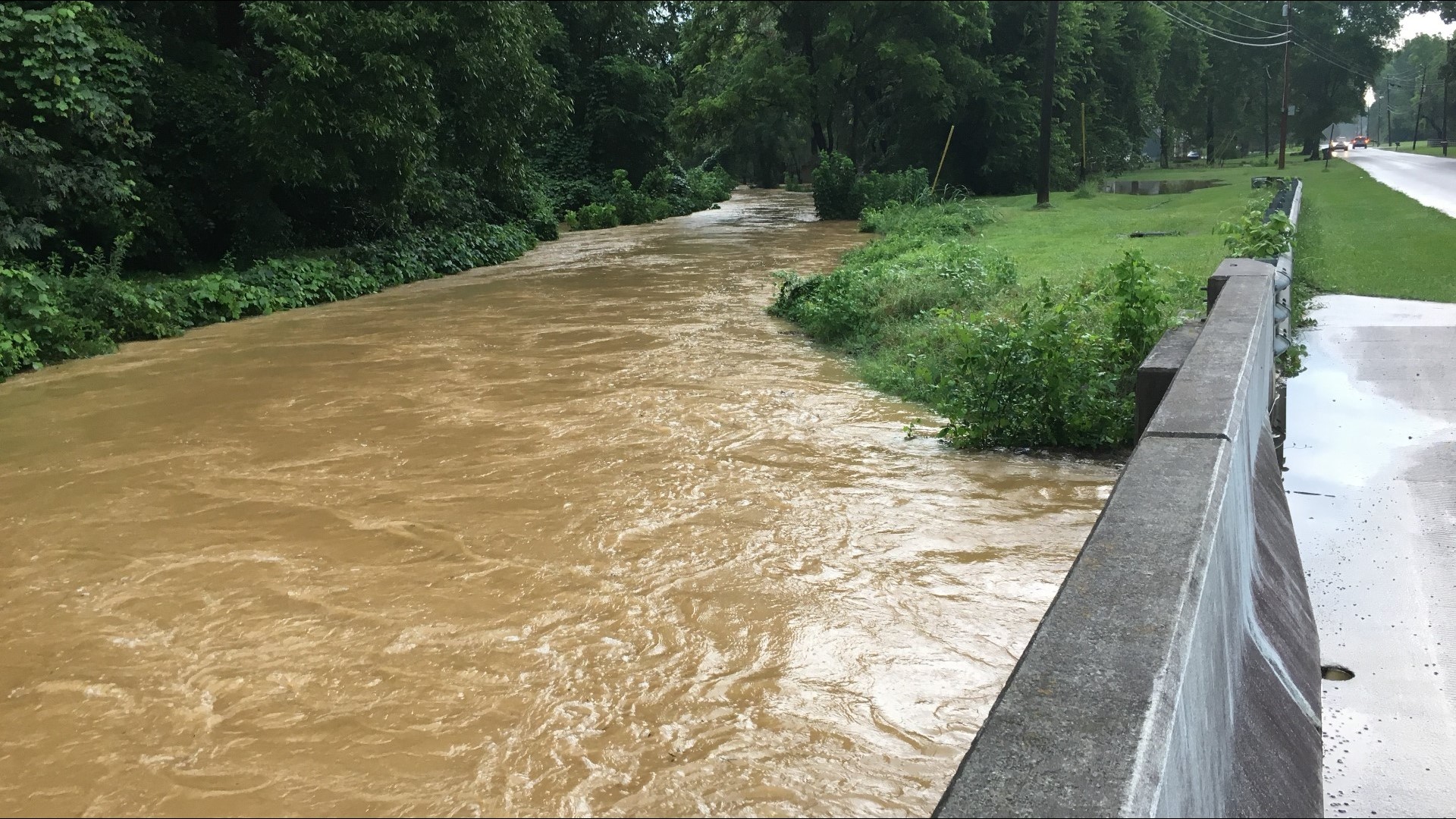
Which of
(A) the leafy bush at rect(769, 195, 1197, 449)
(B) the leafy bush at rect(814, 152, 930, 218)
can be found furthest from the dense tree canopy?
(A) the leafy bush at rect(769, 195, 1197, 449)

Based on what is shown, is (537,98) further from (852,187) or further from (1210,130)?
(1210,130)

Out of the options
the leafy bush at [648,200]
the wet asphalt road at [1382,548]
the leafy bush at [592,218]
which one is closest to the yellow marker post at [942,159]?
the leafy bush at [648,200]

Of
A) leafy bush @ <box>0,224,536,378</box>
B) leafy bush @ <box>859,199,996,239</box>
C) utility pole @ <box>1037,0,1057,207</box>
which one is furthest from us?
utility pole @ <box>1037,0,1057,207</box>

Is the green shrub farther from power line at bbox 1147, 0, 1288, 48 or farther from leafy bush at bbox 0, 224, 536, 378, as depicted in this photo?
power line at bbox 1147, 0, 1288, 48

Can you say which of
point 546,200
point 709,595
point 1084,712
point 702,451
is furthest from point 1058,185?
point 1084,712

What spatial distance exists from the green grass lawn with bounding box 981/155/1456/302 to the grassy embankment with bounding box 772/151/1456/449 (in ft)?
0.16

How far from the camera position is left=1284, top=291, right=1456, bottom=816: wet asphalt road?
12.0 feet

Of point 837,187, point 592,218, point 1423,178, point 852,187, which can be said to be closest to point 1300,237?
point 852,187

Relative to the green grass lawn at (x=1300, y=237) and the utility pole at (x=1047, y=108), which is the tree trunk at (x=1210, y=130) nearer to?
the green grass lawn at (x=1300, y=237)

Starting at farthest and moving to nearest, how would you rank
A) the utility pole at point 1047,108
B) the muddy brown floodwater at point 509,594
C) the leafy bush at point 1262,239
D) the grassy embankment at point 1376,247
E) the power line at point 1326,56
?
the power line at point 1326,56
the utility pole at point 1047,108
the grassy embankment at point 1376,247
the leafy bush at point 1262,239
the muddy brown floodwater at point 509,594

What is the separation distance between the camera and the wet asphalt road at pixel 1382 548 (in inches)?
144

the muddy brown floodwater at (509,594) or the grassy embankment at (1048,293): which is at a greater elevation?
the grassy embankment at (1048,293)

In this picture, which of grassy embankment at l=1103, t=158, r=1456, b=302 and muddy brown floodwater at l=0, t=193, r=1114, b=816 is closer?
muddy brown floodwater at l=0, t=193, r=1114, b=816

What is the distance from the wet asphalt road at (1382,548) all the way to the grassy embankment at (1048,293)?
4.30 ft
